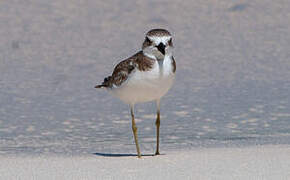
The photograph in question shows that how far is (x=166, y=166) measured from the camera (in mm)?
7625

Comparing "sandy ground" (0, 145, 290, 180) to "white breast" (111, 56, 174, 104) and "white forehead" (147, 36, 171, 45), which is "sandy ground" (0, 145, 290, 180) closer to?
"white breast" (111, 56, 174, 104)

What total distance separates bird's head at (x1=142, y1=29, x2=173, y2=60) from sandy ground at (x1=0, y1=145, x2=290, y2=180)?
1022 millimetres

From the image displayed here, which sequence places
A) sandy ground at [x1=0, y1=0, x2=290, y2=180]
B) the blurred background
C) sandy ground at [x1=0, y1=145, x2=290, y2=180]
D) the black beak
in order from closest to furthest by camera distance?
1. sandy ground at [x1=0, y1=145, x2=290, y2=180]
2. sandy ground at [x1=0, y1=0, x2=290, y2=180]
3. the black beak
4. the blurred background

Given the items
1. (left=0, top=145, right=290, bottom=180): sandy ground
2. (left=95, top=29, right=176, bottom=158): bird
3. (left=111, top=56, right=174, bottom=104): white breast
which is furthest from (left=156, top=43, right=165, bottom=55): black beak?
(left=0, top=145, right=290, bottom=180): sandy ground

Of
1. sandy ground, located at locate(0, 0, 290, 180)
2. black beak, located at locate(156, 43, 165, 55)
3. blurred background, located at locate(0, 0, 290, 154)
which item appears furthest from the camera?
blurred background, located at locate(0, 0, 290, 154)

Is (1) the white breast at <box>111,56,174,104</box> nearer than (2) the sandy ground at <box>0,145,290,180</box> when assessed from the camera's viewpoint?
No

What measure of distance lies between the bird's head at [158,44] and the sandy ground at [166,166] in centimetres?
102

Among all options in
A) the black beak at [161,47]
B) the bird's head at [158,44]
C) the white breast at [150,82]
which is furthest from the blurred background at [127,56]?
the black beak at [161,47]

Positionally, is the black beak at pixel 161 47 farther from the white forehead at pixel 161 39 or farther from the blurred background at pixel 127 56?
the blurred background at pixel 127 56

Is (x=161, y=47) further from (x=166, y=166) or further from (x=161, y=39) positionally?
(x=166, y=166)

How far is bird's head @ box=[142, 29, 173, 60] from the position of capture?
806 centimetres

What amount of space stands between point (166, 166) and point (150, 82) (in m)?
0.92

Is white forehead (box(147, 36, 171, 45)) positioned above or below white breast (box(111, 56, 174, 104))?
above

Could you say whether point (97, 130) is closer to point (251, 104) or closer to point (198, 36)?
point (251, 104)
